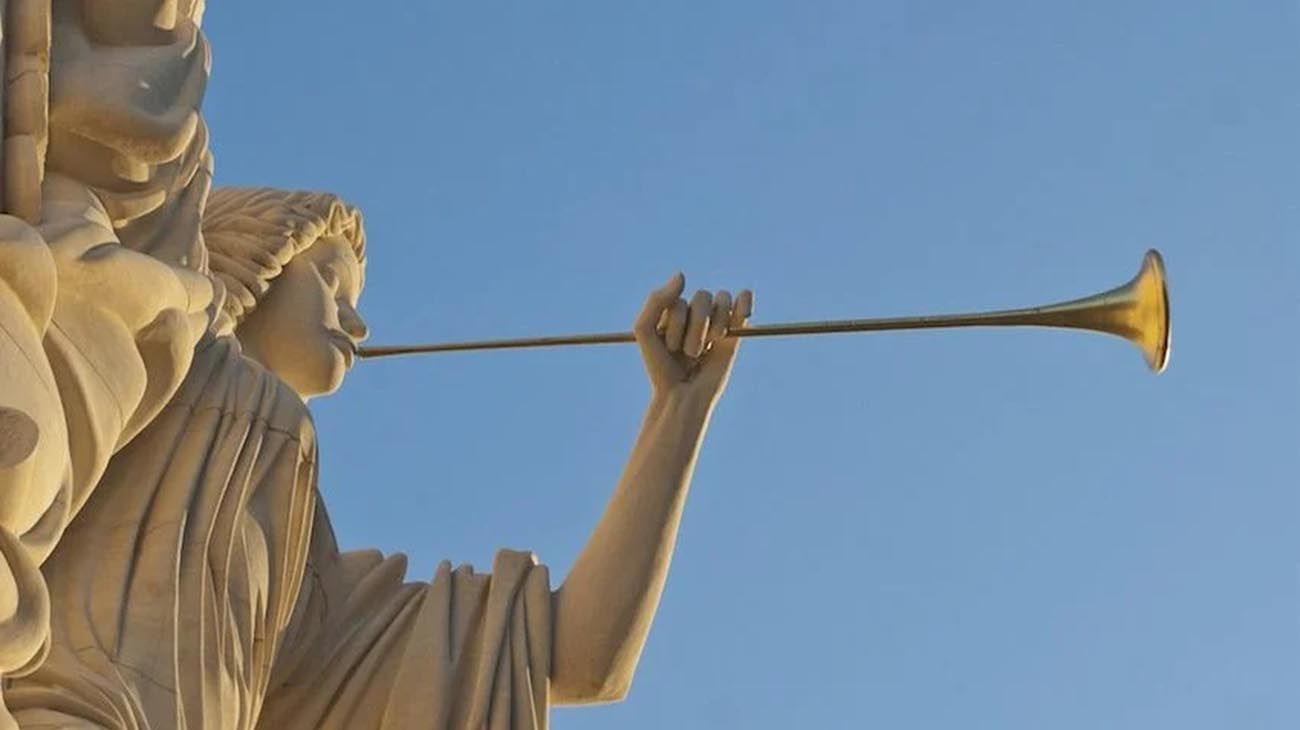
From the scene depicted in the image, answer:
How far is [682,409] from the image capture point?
28.6ft

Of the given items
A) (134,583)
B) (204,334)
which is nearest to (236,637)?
(134,583)

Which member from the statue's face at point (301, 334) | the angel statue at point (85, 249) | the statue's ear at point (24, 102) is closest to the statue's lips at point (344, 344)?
the statue's face at point (301, 334)

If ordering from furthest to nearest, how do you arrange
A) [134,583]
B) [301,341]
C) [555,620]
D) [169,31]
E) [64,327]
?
1. [301,341]
2. [555,620]
3. [169,31]
4. [134,583]
5. [64,327]

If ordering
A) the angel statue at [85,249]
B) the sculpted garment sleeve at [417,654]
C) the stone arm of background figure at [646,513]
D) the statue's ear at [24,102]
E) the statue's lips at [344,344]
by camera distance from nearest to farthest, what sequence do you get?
the angel statue at [85,249] → the statue's ear at [24,102] → the sculpted garment sleeve at [417,654] → the stone arm of background figure at [646,513] → the statue's lips at [344,344]

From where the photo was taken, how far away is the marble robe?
7477 mm

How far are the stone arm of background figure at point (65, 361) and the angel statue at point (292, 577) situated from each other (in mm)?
308

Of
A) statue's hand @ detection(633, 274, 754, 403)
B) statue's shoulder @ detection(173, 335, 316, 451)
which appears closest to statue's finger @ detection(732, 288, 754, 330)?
statue's hand @ detection(633, 274, 754, 403)

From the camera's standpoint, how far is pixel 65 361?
6.96 meters

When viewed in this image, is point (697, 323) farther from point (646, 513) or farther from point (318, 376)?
point (318, 376)

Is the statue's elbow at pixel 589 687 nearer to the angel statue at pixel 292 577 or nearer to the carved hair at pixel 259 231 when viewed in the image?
the angel statue at pixel 292 577

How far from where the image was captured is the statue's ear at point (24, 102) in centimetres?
739

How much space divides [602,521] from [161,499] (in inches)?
59.5

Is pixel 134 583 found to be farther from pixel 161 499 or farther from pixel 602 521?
pixel 602 521

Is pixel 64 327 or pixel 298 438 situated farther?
pixel 298 438
